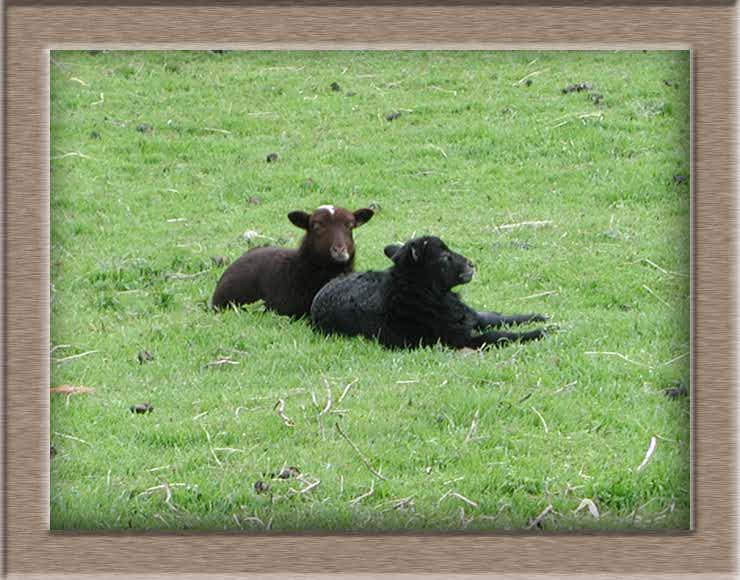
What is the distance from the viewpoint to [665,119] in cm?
762

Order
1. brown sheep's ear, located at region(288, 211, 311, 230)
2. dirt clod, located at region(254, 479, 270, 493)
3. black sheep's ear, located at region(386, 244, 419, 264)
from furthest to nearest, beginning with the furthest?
brown sheep's ear, located at region(288, 211, 311, 230) < black sheep's ear, located at region(386, 244, 419, 264) < dirt clod, located at region(254, 479, 270, 493)

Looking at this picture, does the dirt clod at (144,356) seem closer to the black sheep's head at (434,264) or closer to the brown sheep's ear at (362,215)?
the black sheep's head at (434,264)

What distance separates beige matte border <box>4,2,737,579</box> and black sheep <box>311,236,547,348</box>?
14.0ft

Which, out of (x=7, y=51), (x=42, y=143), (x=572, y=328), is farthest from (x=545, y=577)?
(x=572, y=328)

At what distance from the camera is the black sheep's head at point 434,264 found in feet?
35.4

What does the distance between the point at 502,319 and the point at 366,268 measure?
7.21ft

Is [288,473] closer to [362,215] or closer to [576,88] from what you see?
[362,215]

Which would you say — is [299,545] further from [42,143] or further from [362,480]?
[42,143]

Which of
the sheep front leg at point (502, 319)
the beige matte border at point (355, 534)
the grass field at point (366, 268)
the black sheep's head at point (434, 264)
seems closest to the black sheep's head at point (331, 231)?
the grass field at point (366, 268)

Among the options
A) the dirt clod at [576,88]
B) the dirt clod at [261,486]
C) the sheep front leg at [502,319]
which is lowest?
the dirt clod at [261,486]

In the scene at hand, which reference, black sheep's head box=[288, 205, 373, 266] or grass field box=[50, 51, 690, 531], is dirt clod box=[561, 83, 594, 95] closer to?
grass field box=[50, 51, 690, 531]

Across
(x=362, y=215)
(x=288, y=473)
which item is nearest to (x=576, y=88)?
(x=362, y=215)

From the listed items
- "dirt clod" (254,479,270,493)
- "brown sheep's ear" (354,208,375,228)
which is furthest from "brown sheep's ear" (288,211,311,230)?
"dirt clod" (254,479,270,493)

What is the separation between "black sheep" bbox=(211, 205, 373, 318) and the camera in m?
11.7
